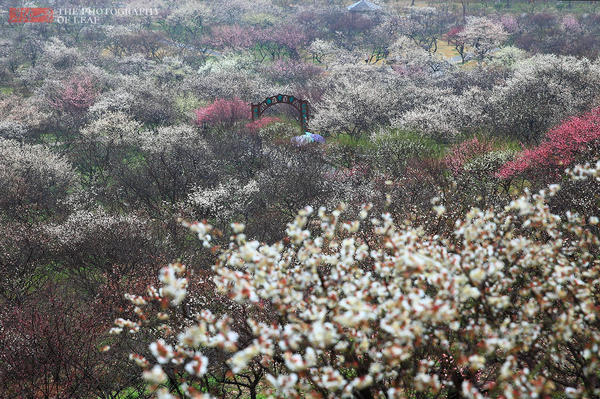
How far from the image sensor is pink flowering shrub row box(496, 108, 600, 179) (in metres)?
22.7

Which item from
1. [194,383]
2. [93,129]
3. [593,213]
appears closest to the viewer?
[194,383]

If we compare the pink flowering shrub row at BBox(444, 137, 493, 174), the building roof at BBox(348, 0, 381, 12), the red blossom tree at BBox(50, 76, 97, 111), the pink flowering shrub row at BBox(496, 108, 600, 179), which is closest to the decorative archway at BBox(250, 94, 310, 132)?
the pink flowering shrub row at BBox(444, 137, 493, 174)

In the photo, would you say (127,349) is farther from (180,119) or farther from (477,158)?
(180,119)

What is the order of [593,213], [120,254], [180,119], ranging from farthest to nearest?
[180,119], [120,254], [593,213]

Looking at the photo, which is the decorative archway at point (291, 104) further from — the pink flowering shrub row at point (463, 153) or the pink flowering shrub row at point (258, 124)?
the pink flowering shrub row at point (463, 153)

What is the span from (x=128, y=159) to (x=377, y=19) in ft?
201

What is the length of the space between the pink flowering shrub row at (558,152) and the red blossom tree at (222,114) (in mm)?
25412

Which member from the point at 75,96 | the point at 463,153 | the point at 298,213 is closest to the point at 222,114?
the point at 75,96

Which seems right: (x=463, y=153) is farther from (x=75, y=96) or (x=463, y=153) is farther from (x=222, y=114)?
(x=75, y=96)

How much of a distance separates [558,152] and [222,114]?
95.2 feet

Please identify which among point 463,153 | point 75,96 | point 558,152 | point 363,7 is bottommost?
point 75,96

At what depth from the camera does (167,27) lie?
7706cm

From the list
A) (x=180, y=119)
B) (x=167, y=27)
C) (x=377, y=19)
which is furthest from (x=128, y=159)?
(x=377, y=19)

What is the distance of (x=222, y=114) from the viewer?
40.4 metres
